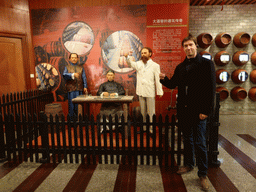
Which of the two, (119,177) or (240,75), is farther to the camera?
(240,75)

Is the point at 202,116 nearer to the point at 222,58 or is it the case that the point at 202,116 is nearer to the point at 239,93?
the point at 222,58

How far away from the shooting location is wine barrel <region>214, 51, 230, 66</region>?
21.3 ft

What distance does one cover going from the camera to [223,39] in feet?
21.2

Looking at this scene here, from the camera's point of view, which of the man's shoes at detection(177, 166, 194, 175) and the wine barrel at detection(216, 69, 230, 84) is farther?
the wine barrel at detection(216, 69, 230, 84)

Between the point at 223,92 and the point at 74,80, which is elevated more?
the point at 74,80

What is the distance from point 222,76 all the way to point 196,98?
5066mm

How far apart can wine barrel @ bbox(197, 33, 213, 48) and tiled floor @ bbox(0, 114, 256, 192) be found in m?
4.34

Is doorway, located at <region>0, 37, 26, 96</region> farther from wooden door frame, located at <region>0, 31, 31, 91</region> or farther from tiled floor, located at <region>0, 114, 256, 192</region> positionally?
tiled floor, located at <region>0, 114, 256, 192</region>

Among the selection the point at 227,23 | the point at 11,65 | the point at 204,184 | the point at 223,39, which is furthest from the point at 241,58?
the point at 11,65

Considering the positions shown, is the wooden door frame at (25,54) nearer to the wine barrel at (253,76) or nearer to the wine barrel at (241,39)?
the wine barrel at (241,39)

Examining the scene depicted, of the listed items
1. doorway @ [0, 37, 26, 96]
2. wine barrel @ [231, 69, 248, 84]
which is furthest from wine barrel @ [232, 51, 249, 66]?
doorway @ [0, 37, 26, 96]

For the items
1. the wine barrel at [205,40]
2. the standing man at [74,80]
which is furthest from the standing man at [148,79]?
the wine barrel at [205,40]

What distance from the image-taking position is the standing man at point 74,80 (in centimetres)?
496

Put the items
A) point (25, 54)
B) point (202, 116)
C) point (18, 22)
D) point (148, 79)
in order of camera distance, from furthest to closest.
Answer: point (25, 54)
point (18, 22)
point (148, 79)
point (202, 116)
